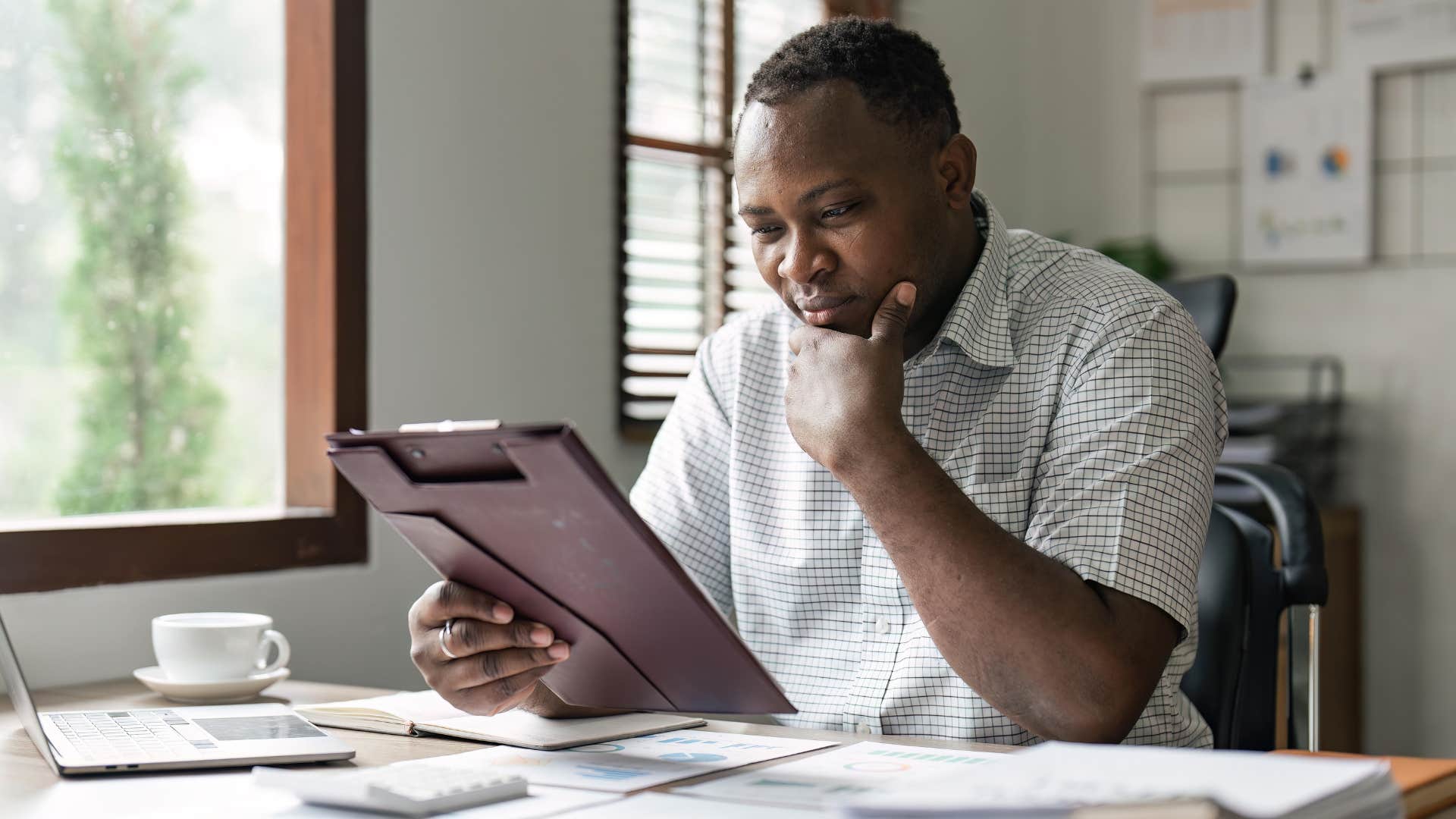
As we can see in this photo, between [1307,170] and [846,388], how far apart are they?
2.44m

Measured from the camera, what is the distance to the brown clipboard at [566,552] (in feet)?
3.05

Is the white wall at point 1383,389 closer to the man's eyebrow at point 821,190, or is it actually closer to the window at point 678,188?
the window at point 678,188

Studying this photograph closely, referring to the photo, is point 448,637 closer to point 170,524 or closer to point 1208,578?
point 170,524

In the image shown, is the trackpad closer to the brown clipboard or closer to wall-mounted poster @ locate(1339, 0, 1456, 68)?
the brown clipboard

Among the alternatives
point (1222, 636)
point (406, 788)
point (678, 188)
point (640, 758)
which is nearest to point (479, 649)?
point (640, 758)

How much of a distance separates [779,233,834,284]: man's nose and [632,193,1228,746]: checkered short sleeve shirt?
0.50 feet

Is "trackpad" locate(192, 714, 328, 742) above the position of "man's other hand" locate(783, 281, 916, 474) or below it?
below

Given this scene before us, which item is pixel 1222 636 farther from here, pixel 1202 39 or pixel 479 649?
pixel 1202 39

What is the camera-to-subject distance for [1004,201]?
352 centimetres

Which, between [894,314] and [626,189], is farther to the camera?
[626,189]

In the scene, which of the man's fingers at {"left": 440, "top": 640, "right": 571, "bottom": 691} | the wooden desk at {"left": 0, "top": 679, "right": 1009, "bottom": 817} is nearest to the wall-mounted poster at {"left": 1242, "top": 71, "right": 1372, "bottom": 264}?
the wooden desk at {"left": 0, "top": 679, "right": 1009, "bottom": 817}

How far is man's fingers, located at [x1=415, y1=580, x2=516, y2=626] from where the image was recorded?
1153mm

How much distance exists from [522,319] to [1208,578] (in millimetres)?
1119

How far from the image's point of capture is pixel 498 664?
1.19m
